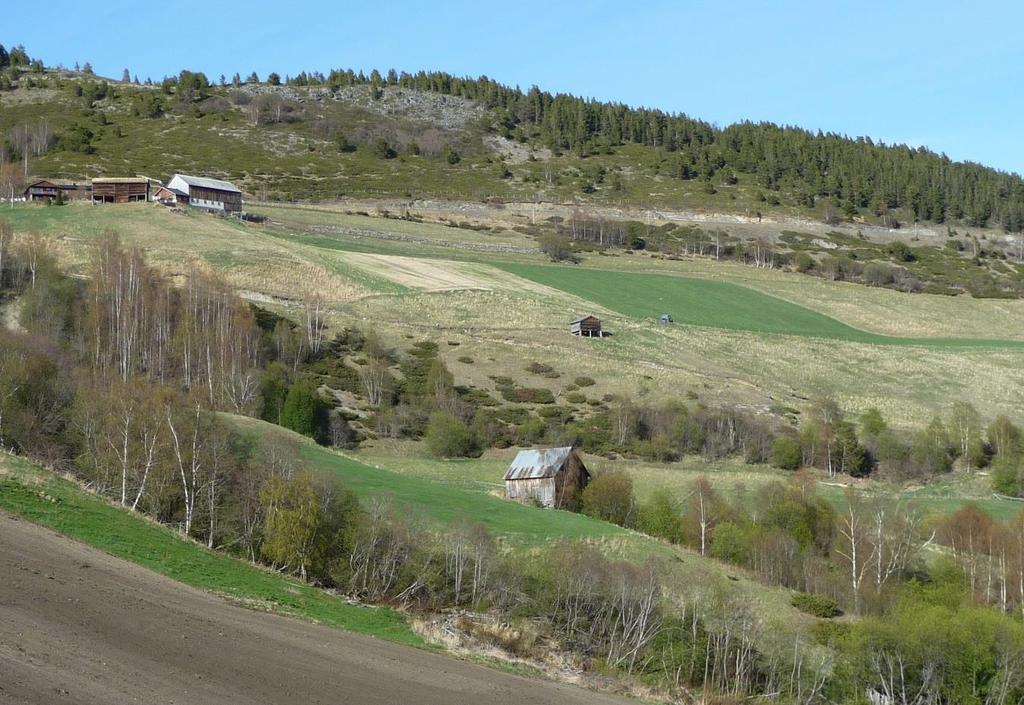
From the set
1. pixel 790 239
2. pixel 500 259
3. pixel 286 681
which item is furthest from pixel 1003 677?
pixel 790 239

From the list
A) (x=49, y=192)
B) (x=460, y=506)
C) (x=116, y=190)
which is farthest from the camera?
(x=49, y=192)

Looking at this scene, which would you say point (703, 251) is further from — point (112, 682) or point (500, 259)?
point (112, 682)

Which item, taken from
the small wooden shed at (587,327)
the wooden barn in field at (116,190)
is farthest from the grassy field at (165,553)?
the wooden barn in field at (116,190)

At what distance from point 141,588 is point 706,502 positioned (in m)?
39.8

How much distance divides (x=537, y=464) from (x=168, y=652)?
45544 millimetres

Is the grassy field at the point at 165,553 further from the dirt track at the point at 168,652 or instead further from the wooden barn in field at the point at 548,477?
the wooden barn in field at the point at 548,477

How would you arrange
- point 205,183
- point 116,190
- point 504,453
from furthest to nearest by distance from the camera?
1. point 205,183
2. point 116,190
3. point 504,453

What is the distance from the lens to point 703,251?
17212 cm

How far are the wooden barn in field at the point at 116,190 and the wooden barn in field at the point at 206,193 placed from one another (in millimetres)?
4471

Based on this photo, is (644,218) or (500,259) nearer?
(500,259)

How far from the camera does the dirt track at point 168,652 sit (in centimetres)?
2069

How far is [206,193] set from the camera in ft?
463

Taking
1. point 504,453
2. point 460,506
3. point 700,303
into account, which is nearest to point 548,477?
point 460,506

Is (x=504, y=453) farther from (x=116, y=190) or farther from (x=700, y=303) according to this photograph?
(x=116, y=190)
